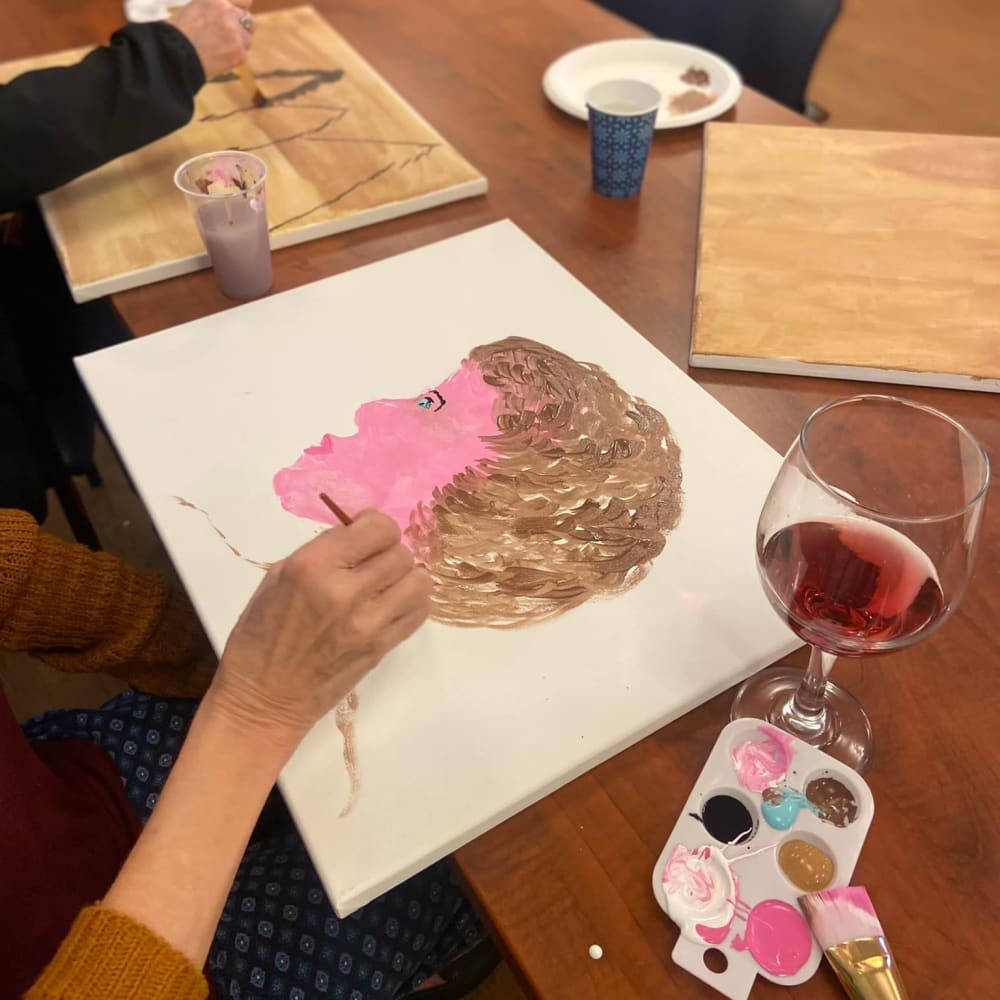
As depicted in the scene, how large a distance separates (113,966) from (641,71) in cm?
126

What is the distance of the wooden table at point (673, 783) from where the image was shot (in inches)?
20.0

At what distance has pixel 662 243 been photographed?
1.01 metres

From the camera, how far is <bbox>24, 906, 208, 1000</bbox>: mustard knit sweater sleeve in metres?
0.53

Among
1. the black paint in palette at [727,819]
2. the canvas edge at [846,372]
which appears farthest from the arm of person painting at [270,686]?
the canvas edge at [846,372]

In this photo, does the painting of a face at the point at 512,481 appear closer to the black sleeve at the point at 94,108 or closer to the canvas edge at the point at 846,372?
the canvas edge at the point at 846,372

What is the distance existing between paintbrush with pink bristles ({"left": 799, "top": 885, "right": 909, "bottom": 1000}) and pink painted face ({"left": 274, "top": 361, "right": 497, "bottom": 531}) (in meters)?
0.39

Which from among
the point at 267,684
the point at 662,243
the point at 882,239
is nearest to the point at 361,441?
the point at 267,684

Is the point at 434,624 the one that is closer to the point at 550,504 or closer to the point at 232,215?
the point at 550,504

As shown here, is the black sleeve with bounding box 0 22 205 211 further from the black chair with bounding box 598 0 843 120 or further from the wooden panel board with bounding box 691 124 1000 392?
the black chair with bounding box 598 0 843 120

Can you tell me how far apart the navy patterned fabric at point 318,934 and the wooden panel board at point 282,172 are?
1.98ft

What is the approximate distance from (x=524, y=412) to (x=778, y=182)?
0.48 meters

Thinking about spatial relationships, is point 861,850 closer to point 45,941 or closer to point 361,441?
point 361,441

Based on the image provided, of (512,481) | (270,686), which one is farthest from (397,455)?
(270,686)

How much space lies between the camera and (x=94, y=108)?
100 centimetres
